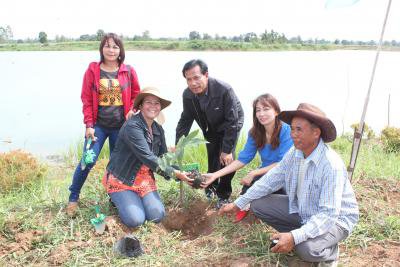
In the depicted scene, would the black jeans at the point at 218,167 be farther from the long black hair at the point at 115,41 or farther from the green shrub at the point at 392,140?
the green shrub at the point at 392,140

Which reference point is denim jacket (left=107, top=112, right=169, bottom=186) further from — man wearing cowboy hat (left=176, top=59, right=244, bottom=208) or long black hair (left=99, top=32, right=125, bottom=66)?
long black hair (left=99, top=32, right=125, bottom=66)

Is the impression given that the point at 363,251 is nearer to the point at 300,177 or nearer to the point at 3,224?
the point at 300,177

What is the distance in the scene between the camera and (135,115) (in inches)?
135

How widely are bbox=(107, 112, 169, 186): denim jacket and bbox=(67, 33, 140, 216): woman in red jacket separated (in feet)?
0.76

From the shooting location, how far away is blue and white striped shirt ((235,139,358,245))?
98.9 inches

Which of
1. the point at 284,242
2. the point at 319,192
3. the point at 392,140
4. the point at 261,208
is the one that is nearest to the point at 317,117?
the point at 319,192

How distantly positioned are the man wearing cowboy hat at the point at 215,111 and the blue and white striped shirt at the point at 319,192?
35.8 inches

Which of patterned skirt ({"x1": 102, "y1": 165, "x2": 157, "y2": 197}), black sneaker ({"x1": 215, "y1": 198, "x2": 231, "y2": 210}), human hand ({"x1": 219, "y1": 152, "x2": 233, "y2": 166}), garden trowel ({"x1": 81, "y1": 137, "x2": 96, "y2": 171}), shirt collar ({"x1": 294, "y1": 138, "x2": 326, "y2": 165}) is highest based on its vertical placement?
shirt collar ({"x1": 294, "y1": 138, "x2": 326, "y2": 165})

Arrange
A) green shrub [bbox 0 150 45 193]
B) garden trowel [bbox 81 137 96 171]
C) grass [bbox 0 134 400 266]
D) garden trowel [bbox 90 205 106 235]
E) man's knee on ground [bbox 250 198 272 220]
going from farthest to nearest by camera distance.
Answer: green shrub [bbox 0 150 45 193], garden trowel [bbox 81 137 96 171], garden trowel [bbox 90 205 106 235], man's knee on ground [bbox 250 198 272 220], grass [bbox 0 134 400 266]

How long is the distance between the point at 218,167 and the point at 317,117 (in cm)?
183

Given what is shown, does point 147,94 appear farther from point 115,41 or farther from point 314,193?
point 314,193

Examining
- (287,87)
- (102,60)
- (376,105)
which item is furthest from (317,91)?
(102,60)

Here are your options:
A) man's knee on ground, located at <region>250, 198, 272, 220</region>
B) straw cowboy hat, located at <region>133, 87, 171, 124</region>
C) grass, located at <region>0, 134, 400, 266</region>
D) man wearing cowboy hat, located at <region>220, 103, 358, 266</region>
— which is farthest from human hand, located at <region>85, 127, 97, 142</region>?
man wearing cowboy hat, located at <region>220, 103, 358, 266</region>

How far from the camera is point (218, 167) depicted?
165 inches
